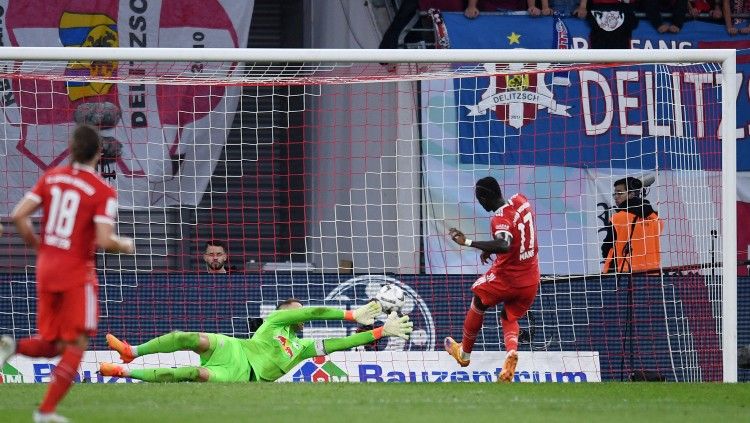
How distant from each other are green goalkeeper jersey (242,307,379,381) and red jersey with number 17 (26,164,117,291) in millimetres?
4539

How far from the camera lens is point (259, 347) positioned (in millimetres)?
12578

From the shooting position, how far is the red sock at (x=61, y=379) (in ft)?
24.7

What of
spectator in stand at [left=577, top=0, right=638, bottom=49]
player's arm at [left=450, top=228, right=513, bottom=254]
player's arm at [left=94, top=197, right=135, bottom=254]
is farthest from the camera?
spectator in stand at [left=577, top=0, right=638, bottom=49]

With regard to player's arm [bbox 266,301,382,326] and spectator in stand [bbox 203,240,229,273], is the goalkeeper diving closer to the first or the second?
player's arm [bbox 266,301,382,326]

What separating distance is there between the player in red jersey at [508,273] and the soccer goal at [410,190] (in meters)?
1.27

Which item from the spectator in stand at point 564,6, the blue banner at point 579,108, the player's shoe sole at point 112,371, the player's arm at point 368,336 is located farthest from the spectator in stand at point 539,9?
the player's shoe sole at point 112,371

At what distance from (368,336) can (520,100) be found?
5017 millimetres

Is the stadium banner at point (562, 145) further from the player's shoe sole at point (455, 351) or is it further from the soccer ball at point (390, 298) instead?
the player's shoe sole at point (455, 351)

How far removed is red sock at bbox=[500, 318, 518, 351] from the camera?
1229 cm

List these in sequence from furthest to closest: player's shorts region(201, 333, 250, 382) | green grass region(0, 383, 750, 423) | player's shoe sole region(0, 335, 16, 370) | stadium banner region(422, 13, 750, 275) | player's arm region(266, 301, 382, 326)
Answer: stadium banner region(422, 13, 750, 275) < player's shorts region(201, 333, 250, 382) < player's arm region(266, 301, 382, 326) < green grass region(0, 383, 750, 423) < player's shoe sole region(0, 335, 16, 370)

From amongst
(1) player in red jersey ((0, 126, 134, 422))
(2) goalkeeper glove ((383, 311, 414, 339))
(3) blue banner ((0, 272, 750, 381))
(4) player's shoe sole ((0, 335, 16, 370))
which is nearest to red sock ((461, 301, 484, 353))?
(2) goalkeeper glove ((383, 311, 414, 339))

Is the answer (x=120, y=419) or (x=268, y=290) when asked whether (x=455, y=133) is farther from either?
(x=120, y=419)

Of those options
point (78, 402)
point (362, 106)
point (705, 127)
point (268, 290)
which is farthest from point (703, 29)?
point (78, 402)

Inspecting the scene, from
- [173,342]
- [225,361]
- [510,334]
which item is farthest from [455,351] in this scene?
[173,342]
